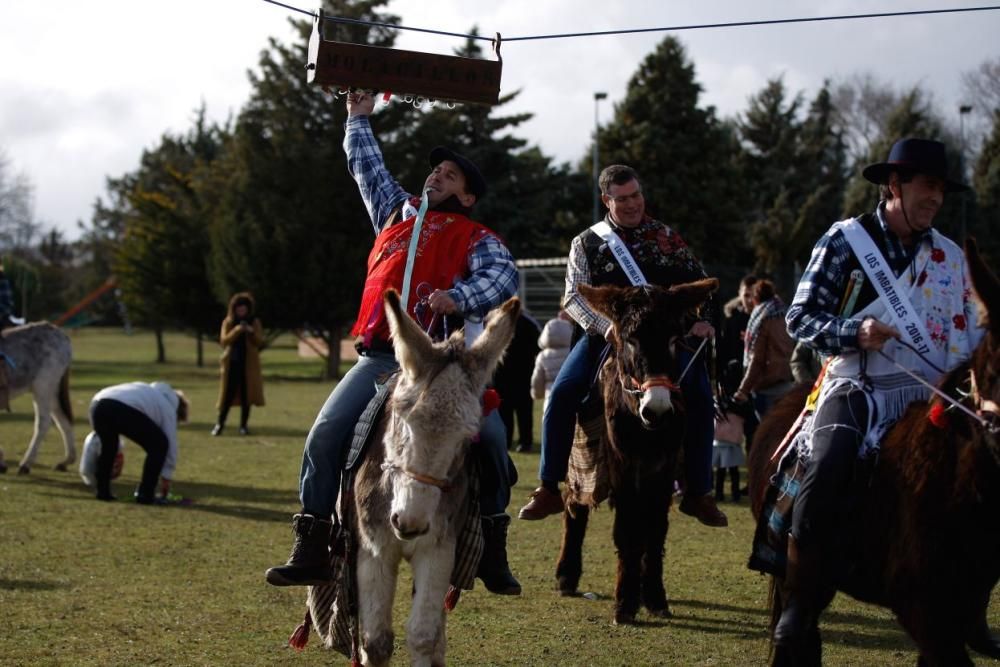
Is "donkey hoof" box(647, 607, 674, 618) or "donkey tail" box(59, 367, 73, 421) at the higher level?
"donkey tail" box(59, 367, 73, 421)

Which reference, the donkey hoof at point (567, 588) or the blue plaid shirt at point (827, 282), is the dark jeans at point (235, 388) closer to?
the donkey hoof at point (567, 588)

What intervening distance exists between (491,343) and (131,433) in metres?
9.24

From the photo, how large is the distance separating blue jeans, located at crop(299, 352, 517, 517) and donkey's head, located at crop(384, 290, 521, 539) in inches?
17.1

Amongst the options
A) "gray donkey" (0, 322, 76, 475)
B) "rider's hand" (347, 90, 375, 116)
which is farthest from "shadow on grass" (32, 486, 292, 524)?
"rider's hand" (347, 90, 375, 116)

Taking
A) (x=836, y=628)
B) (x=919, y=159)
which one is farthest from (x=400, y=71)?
(x=836, y=628)

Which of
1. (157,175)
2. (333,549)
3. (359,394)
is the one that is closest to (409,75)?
(359,394)

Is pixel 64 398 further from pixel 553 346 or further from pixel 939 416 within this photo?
pixel 939 416

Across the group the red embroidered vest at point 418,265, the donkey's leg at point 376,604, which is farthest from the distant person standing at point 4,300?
the donkey's leg at point 376,604

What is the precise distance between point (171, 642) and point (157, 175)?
6231 centimetres

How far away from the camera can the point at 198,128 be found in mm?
72062

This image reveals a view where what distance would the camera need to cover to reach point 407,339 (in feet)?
17.5

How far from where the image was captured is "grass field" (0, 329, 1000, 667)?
754cm

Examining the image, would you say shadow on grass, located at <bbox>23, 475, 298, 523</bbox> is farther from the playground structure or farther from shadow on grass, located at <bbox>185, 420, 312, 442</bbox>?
the playground structure

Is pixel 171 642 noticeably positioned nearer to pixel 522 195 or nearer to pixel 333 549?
pixel 333 549
